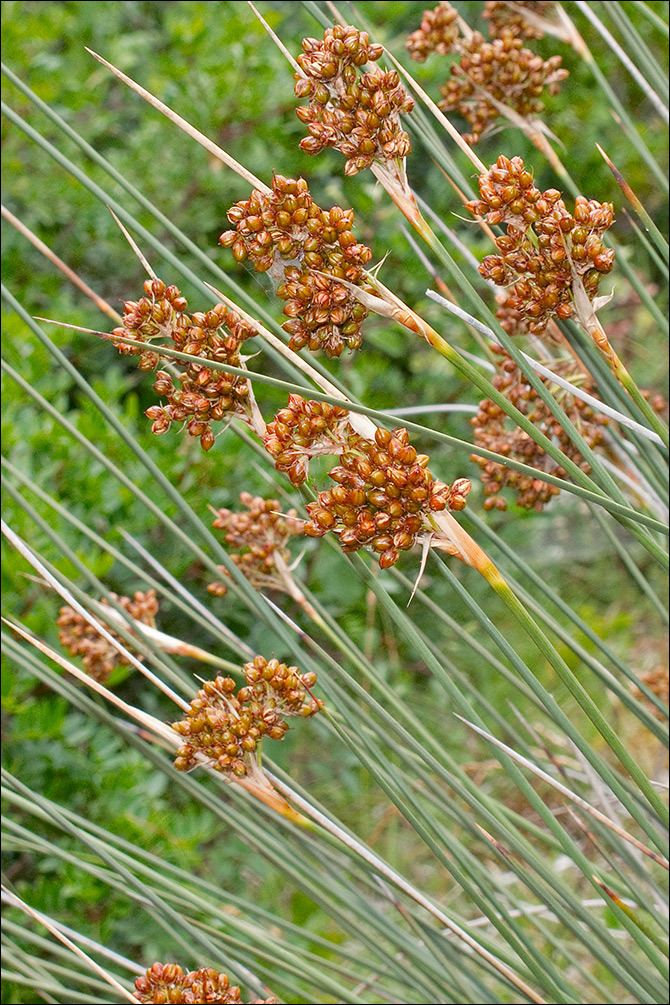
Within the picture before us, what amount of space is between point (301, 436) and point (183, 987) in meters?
0.44

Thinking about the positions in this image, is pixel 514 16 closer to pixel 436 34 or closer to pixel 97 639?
pixel 436 34

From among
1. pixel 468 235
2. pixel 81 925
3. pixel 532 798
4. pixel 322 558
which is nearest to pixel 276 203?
pixel 532 798

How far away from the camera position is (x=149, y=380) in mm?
1794

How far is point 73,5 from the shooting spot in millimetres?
1862

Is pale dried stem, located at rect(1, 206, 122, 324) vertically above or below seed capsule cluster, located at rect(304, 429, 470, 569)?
above

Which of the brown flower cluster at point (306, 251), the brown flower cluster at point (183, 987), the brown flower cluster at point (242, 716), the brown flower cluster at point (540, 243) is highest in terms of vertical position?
the brown flower cluster at point (540, 243)

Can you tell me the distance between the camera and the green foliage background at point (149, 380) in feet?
4.12

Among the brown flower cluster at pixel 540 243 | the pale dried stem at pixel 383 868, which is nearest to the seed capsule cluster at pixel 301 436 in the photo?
the brown flower cluster at pixel 540 243

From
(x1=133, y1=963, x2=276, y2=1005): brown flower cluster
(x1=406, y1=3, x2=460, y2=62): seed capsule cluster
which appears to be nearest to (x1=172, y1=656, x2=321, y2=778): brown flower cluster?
(x1=133, y1=963, x2=276, y2=1005): brown flower cluster

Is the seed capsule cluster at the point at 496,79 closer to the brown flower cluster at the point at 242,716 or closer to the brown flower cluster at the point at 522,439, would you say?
the brown flower cluster at the point at 522,439

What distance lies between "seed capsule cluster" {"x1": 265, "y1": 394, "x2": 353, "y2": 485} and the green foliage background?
28.3 inches

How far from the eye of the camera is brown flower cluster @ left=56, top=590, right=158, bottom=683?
92cm

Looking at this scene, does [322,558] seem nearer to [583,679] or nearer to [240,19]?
[583,679]

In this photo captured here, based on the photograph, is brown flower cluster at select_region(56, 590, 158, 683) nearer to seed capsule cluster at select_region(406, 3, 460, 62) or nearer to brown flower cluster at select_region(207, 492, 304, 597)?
brown flower cluster at select_region(207, 492, 304, 597)
